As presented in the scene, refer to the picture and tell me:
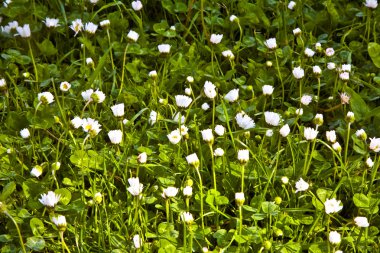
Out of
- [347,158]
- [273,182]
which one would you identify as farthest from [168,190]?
[347,158]

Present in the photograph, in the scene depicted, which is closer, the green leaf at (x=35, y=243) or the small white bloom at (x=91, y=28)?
the green leaf at (x=35, y=243)

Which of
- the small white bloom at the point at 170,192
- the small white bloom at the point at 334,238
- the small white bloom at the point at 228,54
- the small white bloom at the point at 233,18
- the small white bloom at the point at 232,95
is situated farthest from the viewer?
the small white bloom at the point at 233,18

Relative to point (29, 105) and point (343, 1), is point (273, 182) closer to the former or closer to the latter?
point (29, 105)

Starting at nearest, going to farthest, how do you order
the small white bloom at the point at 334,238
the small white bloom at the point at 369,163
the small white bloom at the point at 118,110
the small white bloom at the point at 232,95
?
the small white bloom at the point at 334,238, the small white bloom at the point at 369,163, the small white bloom at the point at 118,110, the small white bloom at the point at 232,95

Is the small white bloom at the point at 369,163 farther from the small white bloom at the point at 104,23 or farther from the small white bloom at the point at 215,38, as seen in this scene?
the small white bloom at the point at 104,23

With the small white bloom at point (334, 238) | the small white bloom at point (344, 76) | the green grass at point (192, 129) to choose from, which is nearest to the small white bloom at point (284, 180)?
the green grass at point (192, 129)

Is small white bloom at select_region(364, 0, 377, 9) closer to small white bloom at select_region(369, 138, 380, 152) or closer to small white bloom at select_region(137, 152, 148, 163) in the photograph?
small white bloom at select_region(369, 138, 380, 152)

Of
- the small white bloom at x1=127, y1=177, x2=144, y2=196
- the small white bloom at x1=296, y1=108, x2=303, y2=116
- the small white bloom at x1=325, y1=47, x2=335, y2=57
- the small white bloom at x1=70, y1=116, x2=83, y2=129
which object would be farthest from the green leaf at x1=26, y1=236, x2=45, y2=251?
the small white bloom at x1=325, y1=47, x2=335, y2=57
